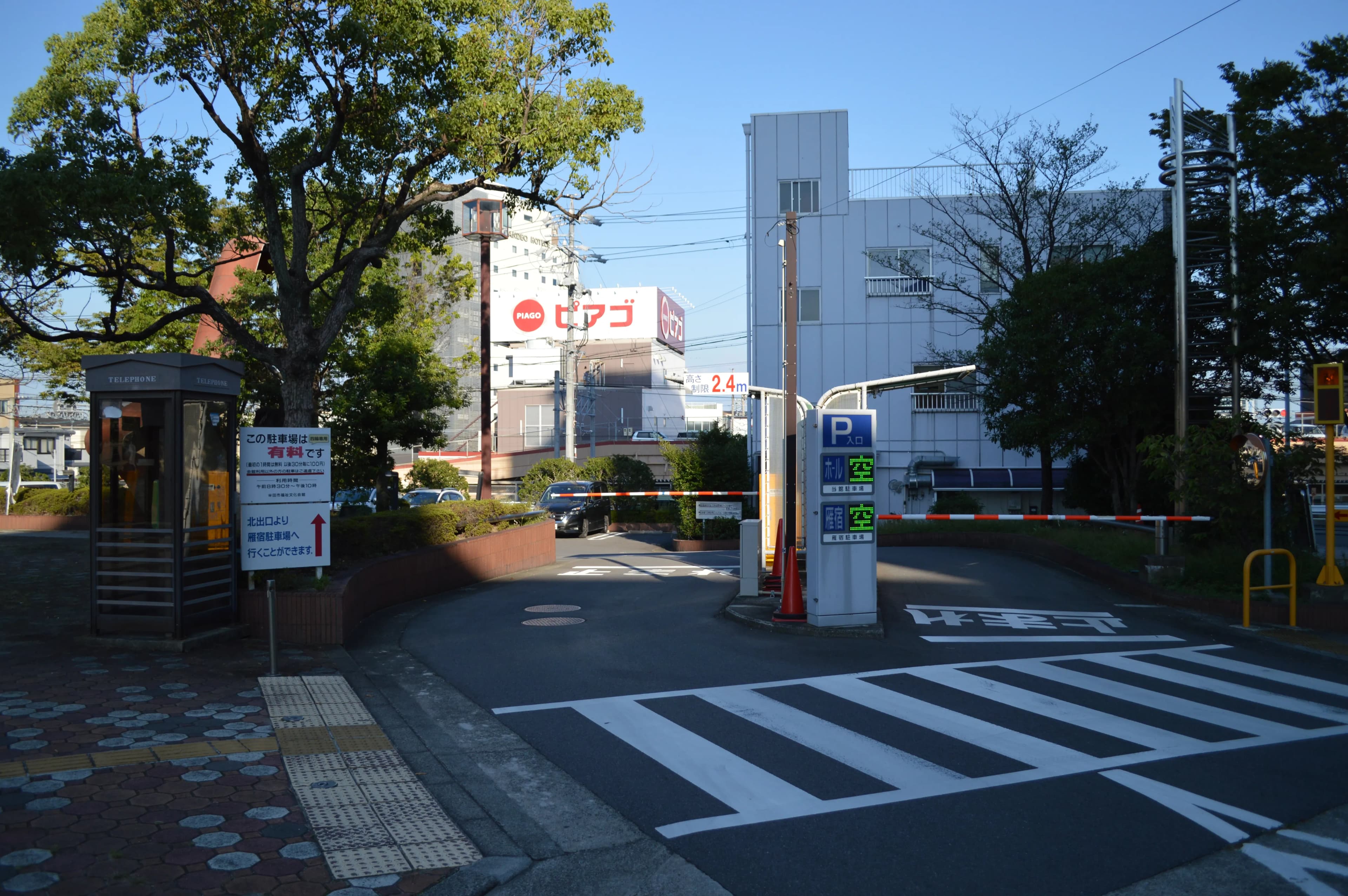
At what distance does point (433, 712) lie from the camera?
8.35 meters

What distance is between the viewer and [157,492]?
1050cm

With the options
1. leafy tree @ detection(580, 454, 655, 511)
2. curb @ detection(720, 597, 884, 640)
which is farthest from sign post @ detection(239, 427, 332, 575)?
leafy tree @ detection(580, 454, 655, 511)

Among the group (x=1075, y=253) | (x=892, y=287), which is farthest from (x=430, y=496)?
(x=1075, y=253)

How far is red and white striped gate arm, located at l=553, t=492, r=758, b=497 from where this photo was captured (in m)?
23.9

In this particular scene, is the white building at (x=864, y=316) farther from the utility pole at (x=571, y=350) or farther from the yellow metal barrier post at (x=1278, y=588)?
the yellow metal barrier post at (x=1278, y=588)

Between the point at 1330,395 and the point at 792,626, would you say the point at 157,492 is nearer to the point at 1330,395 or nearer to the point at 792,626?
the point at 792,626

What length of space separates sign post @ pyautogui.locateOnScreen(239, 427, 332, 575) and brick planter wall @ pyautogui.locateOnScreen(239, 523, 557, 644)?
0.86 meters

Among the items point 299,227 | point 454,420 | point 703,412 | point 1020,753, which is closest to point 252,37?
point 299,227

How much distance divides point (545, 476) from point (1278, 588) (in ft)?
102

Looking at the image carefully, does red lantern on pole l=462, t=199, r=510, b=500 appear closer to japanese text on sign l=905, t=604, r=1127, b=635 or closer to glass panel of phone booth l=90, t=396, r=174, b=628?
japanese text on sign l=905, t=604, r=1127, b=635

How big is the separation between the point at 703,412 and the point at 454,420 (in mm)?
23972

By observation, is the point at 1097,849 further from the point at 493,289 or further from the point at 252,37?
the point at 493,289

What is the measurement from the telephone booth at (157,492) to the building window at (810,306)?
97.7ft

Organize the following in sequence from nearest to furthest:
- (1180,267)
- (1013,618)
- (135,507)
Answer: (135,507), (1013,618), (1180,267)
